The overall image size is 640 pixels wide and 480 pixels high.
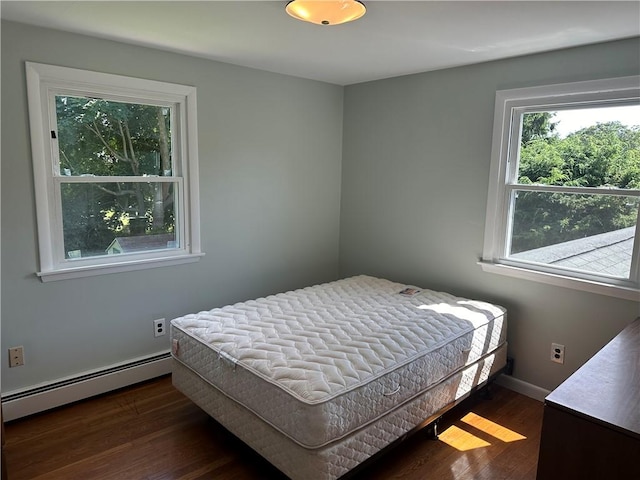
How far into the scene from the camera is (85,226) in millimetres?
2719

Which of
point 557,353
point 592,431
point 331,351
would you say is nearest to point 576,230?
point 557,353

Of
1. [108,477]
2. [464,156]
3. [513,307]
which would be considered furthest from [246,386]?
[464,156]

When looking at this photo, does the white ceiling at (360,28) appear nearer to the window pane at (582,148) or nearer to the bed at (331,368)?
the window pane at (582,148)

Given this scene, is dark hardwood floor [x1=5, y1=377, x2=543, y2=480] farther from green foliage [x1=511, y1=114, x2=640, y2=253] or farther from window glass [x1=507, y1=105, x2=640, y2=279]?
green foliage [x1=511, y1=114, x2=640, y2=253]

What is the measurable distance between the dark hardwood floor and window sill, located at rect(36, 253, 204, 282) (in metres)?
0.82

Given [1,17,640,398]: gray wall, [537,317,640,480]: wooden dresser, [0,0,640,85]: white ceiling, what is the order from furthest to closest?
[1,17,640,398]: gray wall, [0,0,640,85]: white ceiling, [537,317,640,480]: wooden dresser

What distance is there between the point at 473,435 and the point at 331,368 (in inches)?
43.2

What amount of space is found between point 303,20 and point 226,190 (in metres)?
1.51

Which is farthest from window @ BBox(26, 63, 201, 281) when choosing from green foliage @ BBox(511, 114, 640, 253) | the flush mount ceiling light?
green foliage @ BBox(511, 114, 640, 253)

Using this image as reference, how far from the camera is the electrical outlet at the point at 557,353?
277 centimetres

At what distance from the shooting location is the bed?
1.83 meters

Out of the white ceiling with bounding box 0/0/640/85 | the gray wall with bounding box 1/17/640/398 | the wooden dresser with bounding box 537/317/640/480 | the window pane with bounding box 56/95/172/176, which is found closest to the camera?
the wooden dresser with bounding box 537/317/640/480

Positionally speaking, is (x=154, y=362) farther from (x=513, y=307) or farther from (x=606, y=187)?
(x=606, y=187)

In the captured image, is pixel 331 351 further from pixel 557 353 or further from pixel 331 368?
pixel 557 353
